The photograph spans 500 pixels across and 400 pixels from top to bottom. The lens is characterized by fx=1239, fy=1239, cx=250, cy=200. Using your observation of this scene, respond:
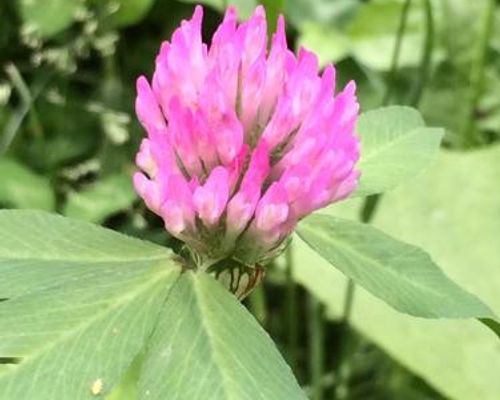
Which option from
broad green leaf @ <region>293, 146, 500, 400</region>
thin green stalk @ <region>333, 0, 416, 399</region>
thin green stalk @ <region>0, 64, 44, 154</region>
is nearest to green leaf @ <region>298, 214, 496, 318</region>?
thin green stalk @ <region>333, 0, 416, 399</region>

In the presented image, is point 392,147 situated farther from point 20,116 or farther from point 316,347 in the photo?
point 20,116

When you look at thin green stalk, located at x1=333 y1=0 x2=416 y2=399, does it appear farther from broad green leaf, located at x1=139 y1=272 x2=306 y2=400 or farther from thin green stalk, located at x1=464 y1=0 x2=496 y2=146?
broad green leaf, located at x1=139 y1=272 x2=306 y2=400

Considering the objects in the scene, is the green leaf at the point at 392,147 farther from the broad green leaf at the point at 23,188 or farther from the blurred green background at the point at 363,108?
the broad green leaf at the point at 23,188

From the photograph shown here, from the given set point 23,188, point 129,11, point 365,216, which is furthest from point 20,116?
point 365,216

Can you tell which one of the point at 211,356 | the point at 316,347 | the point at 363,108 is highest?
the point at 211,356

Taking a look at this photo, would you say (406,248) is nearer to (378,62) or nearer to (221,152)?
(221,152)

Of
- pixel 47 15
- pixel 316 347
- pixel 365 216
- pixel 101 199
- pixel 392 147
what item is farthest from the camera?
pixel 47 15
